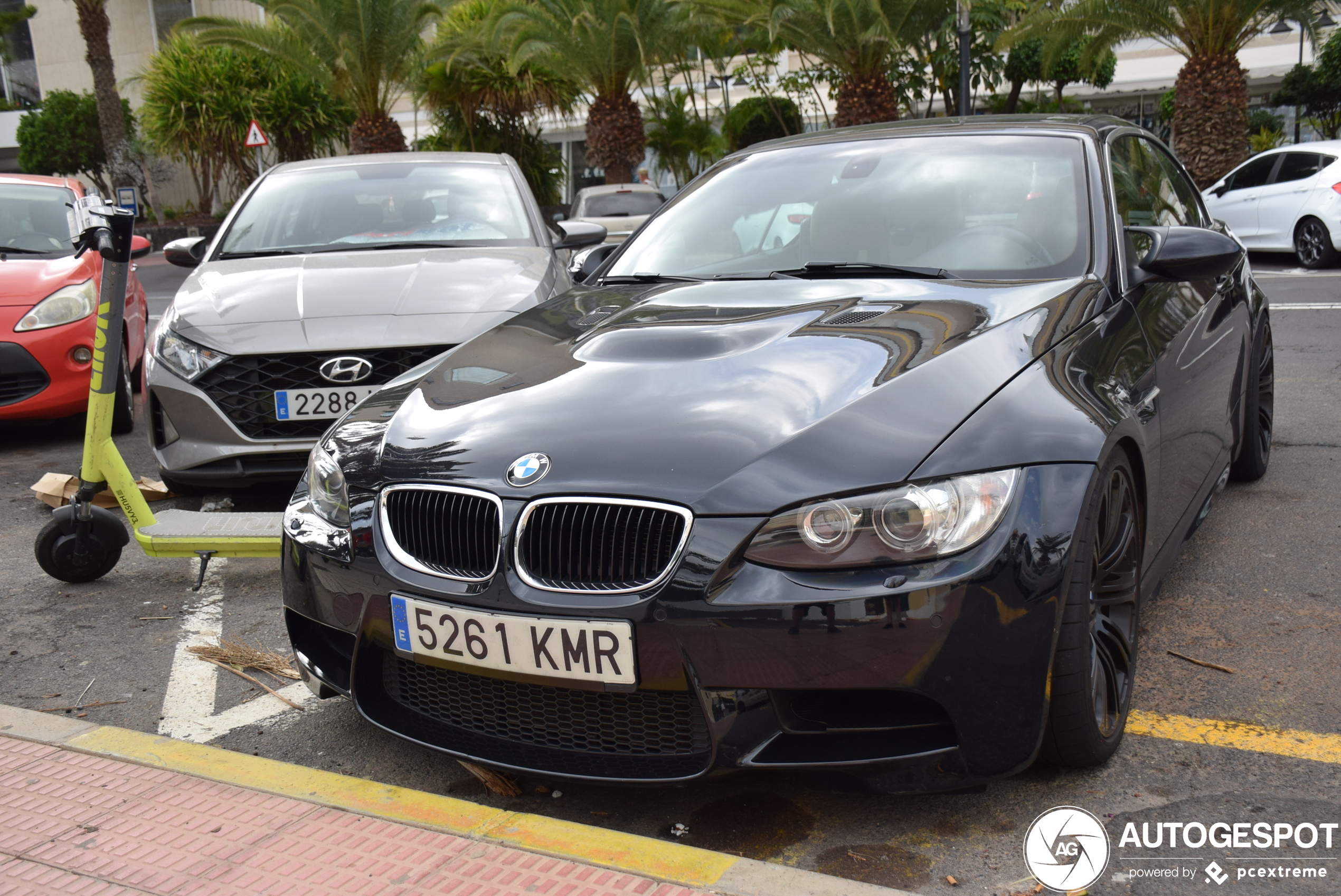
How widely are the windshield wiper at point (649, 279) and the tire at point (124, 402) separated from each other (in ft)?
14.0

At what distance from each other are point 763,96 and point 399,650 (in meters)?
29.0

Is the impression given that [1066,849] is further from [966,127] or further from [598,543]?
[966,127]

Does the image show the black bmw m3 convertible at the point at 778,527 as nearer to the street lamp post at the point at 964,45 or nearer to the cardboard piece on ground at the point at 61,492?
the cardboard piece on ground at the point at 61,492

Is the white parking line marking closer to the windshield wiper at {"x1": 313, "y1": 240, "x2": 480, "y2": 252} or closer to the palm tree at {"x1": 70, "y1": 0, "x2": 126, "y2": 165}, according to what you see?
the windshield wiper at {"x1": 313, "y1": 240, "x2": 480, "y2": 252}

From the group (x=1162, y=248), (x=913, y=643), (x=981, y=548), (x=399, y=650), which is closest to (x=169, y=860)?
(x=399, y=650)

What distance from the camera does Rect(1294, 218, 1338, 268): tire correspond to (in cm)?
1314

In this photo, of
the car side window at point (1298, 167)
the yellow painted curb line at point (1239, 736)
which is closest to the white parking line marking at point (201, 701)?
the yellow painted curb line at point (1239, 736)

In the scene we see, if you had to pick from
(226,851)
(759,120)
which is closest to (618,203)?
(759,120)

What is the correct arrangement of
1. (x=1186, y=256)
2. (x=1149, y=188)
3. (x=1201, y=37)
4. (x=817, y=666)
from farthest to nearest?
(x=1201, y=37), (x=1149, y=188), (x=1186, y=256), (x=817, y=666)

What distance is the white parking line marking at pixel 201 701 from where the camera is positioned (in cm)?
310

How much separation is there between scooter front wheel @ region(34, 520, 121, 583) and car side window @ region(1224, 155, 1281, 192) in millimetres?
13684

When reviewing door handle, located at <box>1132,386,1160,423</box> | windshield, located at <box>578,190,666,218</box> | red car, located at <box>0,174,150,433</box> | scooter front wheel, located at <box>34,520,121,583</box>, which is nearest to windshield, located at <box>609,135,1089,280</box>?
door handle, located at <box>1132,386,1160,423</box>

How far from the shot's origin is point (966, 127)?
3.83 meters

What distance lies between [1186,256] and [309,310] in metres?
3.31
